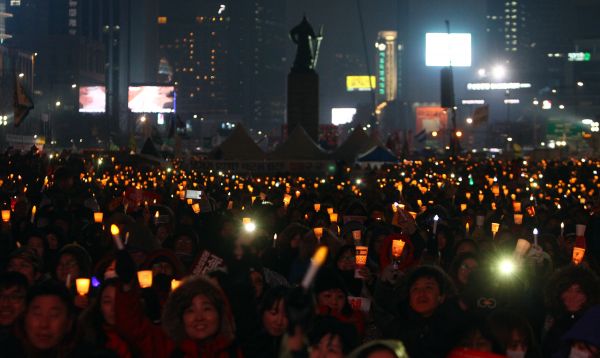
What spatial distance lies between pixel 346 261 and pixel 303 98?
47.4 metres

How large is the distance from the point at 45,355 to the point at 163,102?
10079 cm

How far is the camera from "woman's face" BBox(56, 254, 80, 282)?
9414 millimetres

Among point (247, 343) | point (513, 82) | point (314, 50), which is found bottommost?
point (247, 343)

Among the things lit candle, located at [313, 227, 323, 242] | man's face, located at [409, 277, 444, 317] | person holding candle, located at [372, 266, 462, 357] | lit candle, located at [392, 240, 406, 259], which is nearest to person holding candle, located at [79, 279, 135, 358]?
person holding candle, located at [372, 266, 462, 357]

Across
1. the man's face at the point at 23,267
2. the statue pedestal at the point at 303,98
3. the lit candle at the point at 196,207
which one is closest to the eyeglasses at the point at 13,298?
the man's face at the point at 23,267

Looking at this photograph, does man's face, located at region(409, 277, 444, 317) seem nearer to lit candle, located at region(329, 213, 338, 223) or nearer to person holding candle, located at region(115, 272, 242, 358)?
person holding candle, located at region(115, 272, 242, 358)

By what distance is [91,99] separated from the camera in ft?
340

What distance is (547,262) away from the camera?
11.2 metres

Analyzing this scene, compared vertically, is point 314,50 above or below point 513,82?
below

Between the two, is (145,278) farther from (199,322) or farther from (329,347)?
(329,347)

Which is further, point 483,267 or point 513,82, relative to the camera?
point 513,82

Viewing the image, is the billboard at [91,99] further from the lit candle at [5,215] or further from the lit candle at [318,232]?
the lit candle at [318,232]

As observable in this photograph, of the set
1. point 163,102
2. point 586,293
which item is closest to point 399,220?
point 586,293

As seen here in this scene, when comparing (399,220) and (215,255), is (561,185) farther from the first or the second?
(215,255)
